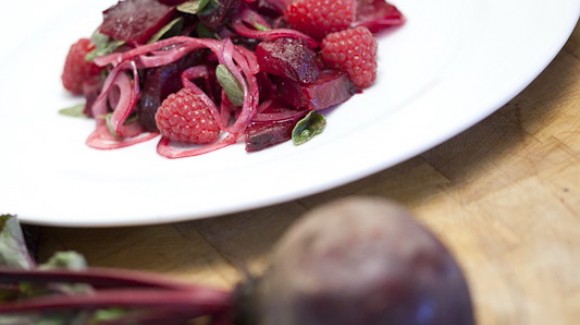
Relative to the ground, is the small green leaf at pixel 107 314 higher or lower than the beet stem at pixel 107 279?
lower

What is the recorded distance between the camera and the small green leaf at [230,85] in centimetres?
201

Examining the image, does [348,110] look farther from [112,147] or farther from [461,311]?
[461,311]

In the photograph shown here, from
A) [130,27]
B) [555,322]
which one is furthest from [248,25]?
[555,322]

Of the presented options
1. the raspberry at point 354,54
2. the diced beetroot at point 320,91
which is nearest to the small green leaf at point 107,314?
the diced beetroot at point 320,91

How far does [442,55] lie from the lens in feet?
6.36

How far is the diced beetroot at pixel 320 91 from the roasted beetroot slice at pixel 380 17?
272 millimetres

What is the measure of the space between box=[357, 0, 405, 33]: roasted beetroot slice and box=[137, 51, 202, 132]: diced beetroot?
0.47 metres

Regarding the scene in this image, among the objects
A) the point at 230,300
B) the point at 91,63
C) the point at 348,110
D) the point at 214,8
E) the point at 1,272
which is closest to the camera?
the point at 230,300

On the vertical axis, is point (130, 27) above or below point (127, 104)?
above

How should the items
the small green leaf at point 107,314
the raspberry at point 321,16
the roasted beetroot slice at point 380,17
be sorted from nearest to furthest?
1. the small green leaf at point 107,314
2. the raspberry at point 321,16
3. the roasted beetroot slice at point 380,17

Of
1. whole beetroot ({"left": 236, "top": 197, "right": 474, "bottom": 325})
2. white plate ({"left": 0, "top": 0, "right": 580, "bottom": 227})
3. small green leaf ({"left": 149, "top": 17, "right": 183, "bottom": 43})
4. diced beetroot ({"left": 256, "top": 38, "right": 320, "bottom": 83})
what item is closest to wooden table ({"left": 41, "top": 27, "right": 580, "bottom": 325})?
white plate ({"left": 0, "top": 0, "right": 580, "bottom": 227})

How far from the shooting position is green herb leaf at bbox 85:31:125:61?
223 centimetres

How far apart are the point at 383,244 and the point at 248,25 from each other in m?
1.17

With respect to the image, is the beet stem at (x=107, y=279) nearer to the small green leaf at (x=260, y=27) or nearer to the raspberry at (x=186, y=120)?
the raspberry at (x=186, y=120)
